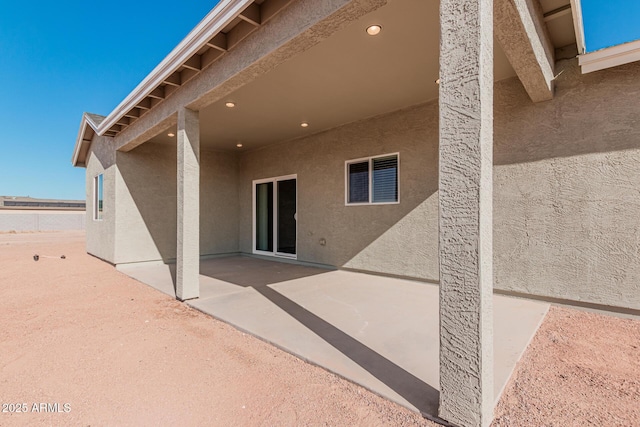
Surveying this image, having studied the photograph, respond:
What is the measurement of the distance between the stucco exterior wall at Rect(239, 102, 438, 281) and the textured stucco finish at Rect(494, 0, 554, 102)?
1714 mm

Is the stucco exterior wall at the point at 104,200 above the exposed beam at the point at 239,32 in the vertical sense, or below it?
below

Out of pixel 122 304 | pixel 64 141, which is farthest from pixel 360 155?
pixel 64 141

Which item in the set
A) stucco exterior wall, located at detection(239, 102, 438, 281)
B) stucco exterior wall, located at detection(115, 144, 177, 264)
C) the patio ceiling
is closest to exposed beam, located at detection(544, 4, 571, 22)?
the patio ceiling

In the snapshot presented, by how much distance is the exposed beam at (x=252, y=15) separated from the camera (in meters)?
3.35

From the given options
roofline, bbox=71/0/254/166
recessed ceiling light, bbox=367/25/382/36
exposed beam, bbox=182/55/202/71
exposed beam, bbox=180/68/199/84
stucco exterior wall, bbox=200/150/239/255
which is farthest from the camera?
stucco exterior wall, bbox=200/150/239/255

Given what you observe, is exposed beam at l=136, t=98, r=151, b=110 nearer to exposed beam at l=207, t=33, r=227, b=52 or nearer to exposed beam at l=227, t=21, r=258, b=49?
exposed beam at l=207, t=33, r=227, b=52

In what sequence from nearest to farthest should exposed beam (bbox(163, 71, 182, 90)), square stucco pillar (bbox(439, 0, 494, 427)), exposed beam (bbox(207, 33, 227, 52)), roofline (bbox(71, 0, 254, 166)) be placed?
square stucco pillar (bbox(439, 0, 494, 427)) < roofline (bbox(71, 0, 254, 166)) < exposed beam (bbox(207, 33, 227, 52)) < exposed beam (bbox(163, 71, 182, 90))

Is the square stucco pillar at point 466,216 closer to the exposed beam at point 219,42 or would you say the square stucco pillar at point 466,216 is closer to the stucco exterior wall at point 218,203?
the exposed beam at point 219,42

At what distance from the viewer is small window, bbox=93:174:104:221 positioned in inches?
360

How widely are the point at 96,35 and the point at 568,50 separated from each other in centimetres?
1510

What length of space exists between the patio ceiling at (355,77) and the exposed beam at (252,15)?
69cm

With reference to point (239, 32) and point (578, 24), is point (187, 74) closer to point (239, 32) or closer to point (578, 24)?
point (239, 32)

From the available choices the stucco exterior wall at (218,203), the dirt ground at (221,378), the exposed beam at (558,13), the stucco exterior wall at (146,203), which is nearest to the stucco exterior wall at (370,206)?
the stucco exterior wall at (218,203)

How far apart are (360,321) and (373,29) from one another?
3447mm
